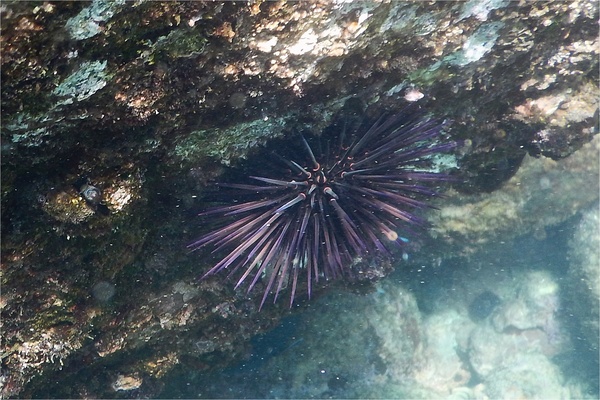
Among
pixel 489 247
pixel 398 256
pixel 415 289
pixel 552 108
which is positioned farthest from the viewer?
pixel 415 289

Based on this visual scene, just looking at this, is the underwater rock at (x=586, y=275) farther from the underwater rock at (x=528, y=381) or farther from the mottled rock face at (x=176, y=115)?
the mottled rock face at (x=176, y=115)

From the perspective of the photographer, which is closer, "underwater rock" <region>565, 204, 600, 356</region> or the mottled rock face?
the mottled rock face

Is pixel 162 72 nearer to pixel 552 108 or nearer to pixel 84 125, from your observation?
pixel 84 125

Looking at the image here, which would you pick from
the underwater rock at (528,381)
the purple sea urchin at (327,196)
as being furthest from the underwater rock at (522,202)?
the underwater rock at (528,381)

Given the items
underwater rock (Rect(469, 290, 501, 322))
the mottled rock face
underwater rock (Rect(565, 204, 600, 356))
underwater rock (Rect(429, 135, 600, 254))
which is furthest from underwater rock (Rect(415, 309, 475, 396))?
the mottled rock face

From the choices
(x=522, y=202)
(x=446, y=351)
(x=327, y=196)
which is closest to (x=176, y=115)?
(x=327, y=196)

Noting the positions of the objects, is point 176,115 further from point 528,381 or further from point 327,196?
point 528,381

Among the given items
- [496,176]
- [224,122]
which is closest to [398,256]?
[496,176]

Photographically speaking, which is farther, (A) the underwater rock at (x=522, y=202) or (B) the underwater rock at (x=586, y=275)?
(B) the underwater rock at (x=586, y=275)

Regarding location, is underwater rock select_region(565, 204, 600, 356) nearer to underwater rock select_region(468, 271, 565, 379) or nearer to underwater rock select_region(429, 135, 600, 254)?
underwater rock select_region(468, 271, 565, 379)
